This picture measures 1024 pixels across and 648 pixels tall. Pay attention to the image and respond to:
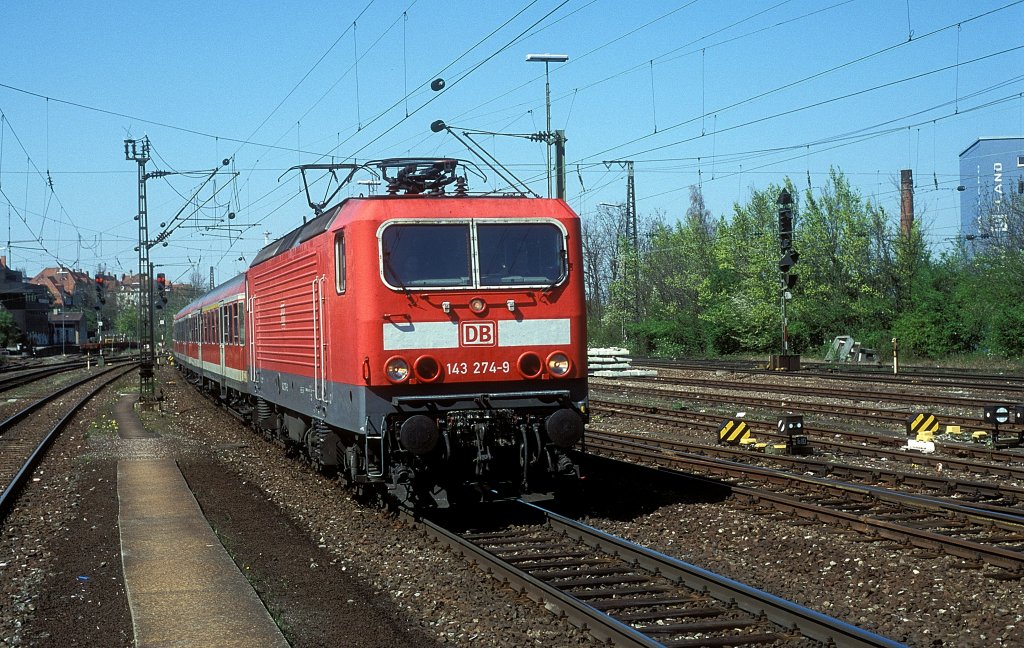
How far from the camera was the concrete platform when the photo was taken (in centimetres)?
689

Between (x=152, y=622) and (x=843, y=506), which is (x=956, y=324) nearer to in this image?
(x=843, y=506)

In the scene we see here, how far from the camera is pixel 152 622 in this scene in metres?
7.23

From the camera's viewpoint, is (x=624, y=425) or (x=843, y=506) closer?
(x=843, y=506)

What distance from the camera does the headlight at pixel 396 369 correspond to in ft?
32.7

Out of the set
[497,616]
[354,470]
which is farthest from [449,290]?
[497,616]

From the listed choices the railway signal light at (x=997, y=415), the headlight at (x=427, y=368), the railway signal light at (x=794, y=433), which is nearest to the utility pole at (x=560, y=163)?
the railway signal light at (x=794, y=433)

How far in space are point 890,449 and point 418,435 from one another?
8.04 m

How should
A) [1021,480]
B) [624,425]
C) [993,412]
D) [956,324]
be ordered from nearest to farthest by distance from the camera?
[1021,480] < [993,412] < [624,425] < [956,324]

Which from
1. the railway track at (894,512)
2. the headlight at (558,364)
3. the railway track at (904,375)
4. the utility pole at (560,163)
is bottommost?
the railway track at (894,512)

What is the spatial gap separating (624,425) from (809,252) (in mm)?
28821

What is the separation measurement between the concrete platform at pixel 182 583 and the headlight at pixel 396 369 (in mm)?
2170

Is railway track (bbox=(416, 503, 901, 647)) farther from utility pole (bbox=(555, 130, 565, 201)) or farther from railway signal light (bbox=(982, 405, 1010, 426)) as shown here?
utility pole (bbox=(555, 130, 565, 201))

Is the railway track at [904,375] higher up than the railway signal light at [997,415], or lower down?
lower down

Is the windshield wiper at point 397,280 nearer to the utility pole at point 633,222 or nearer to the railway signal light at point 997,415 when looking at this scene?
the railway signal light at point 997,415
